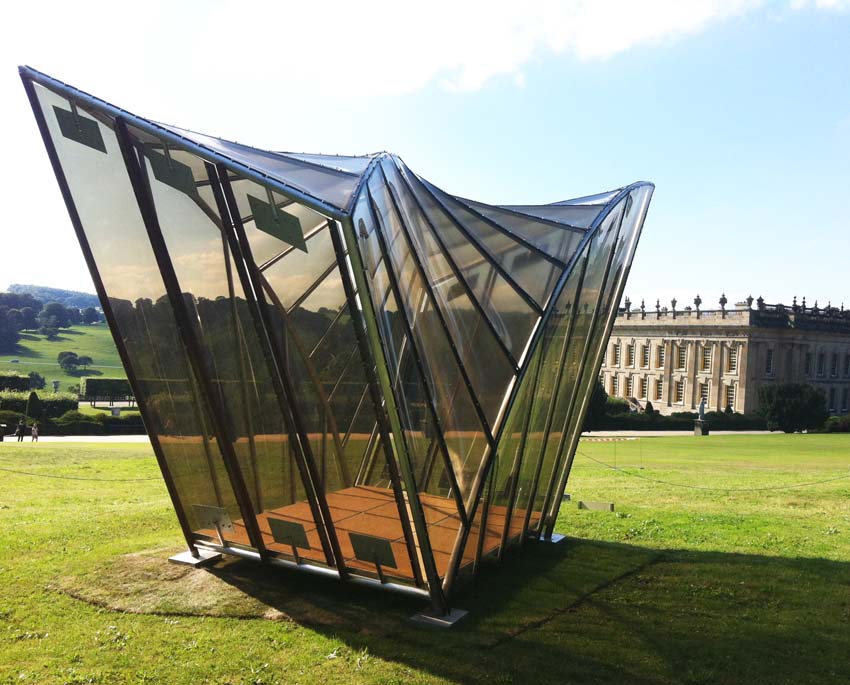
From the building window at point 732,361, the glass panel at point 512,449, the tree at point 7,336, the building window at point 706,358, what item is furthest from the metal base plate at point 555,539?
the tree at point 7,336

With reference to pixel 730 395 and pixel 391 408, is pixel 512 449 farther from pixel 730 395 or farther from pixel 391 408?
pixel 730 395

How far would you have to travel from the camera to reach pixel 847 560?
1378cm

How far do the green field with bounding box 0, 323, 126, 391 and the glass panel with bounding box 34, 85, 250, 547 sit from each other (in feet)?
322

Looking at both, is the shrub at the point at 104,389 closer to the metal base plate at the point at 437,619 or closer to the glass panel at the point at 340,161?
the glass panel at the point at 340,161

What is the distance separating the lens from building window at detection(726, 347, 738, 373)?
84.0 meters

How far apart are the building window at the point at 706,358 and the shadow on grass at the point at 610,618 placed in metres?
78.6

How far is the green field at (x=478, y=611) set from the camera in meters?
8.81

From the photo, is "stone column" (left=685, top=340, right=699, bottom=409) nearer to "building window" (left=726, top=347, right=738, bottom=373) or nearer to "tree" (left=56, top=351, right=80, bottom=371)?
"building window" (left=726, top=347, right=738, bottom=373)

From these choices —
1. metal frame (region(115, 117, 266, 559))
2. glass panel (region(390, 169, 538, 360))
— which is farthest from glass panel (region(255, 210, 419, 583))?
glass panel (region(390, 169, 538, 360))

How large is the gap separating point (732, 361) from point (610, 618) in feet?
267

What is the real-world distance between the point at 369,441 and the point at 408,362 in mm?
5106

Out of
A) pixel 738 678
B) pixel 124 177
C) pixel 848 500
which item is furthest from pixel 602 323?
pixel 848 500

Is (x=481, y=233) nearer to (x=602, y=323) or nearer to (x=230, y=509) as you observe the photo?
(x=602, y=323)

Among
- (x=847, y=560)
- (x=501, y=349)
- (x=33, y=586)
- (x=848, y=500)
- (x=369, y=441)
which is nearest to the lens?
(x=501, y=349)
